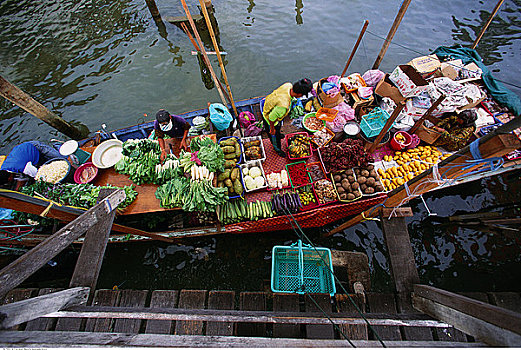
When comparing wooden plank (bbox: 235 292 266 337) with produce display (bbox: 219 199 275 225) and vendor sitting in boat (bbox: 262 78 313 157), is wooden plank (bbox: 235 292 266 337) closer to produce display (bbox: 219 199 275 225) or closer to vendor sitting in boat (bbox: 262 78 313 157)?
produce display (bbox: 219 199 275 225)

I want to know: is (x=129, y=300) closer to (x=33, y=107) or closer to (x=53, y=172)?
(x=53, y=172)

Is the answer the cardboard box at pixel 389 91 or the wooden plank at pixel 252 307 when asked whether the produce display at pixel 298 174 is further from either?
the cardboard box at pixel 389 91

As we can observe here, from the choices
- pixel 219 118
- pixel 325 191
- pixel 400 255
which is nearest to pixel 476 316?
pixel 400 255

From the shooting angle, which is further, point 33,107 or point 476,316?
point 33,107

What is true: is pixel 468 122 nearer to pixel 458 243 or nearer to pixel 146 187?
pixel 458 243

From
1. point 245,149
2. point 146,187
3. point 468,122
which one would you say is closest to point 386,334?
point 245,149

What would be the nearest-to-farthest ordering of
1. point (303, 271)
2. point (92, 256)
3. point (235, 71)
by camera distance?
point (92, 256), point (303, 271), point (235, 71)

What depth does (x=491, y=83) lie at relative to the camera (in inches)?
238

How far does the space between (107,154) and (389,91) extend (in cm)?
680

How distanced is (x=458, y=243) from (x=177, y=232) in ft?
22.6

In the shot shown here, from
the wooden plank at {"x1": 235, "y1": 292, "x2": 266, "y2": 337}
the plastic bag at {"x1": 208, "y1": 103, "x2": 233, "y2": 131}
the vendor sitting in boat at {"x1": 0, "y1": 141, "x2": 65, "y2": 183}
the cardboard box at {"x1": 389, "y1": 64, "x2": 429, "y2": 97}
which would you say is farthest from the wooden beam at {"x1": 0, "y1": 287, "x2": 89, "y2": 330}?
the cardboard box at {"x1": 389, "y1": 64, "x2": 429, "y2": 97}

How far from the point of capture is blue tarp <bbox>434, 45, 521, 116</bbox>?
5.76m

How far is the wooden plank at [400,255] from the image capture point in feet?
9.29

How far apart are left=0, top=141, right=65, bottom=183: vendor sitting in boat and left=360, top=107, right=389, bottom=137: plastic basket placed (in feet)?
24.9
